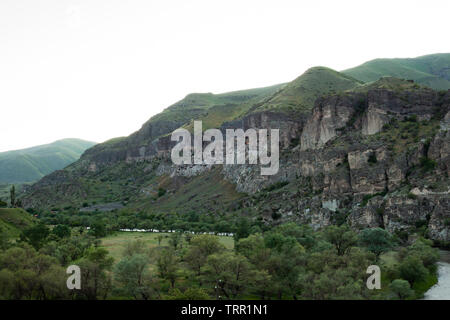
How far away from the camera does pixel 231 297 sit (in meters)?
51.5

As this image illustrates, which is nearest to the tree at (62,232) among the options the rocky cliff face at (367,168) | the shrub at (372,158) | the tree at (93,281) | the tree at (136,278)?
the tree at (93,281)

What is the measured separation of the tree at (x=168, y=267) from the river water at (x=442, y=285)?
3557 cm

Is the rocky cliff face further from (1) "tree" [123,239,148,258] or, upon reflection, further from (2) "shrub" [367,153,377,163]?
(1) "tree" [123,239,148,258]

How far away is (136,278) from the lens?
5094 centimetres

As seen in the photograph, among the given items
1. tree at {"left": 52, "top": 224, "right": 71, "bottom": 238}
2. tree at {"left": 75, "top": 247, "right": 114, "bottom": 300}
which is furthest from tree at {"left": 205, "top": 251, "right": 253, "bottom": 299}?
tree at {"left": 52, "top": 224, "right": 71, "bottom": 238}

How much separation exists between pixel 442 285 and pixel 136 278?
46.3 meters

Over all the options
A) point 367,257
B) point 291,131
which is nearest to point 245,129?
point 291,131

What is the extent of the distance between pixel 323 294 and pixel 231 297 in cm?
1368

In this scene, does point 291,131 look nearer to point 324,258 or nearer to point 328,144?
point 328,144

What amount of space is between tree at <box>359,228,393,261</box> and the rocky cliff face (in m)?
15.9

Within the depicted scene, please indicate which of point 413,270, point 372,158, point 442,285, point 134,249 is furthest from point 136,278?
point 372,158

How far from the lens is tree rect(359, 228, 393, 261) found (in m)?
72.8

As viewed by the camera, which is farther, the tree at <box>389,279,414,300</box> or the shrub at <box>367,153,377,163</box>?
the shrub at <box>367,153,377,163</box>

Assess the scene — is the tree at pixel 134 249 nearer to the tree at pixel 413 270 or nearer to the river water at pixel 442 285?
the tree at pixel 413 270
